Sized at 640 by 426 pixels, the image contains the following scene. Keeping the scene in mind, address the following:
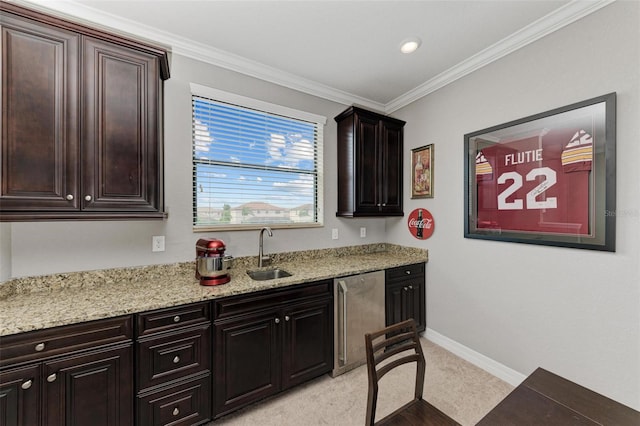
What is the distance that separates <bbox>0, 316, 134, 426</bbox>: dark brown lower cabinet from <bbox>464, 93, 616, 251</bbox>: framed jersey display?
2.91 m

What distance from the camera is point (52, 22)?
1.49 meters

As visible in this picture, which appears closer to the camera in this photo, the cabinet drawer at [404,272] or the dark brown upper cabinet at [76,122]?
the dark brown upper cabinet at [76,122]

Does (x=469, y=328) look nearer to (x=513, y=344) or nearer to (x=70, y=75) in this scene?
(x=513, y=344)

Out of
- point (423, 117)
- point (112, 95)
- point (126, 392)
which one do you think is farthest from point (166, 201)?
point (423, 117)

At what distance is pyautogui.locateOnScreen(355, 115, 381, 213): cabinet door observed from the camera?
9.27 ft

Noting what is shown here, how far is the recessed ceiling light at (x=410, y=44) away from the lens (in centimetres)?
211

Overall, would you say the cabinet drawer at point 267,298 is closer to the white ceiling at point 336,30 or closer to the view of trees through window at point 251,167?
the view of trees through window at point 251,167

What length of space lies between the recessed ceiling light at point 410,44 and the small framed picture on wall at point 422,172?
103cm

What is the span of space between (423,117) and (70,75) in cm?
310

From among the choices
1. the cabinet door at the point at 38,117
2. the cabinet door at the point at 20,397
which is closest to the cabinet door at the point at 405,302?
the cabinet door at the point at 20,397

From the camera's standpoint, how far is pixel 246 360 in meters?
1.82

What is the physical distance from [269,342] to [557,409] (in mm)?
1620

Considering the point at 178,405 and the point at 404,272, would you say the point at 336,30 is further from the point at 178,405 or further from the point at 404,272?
the point at 178,405

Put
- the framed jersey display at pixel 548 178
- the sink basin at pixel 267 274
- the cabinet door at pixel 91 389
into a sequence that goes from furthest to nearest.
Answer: the sink basin at pixel 267 274 < the framed jersey display at pixel 548 178 < the cabinet door at pixel 91 389
